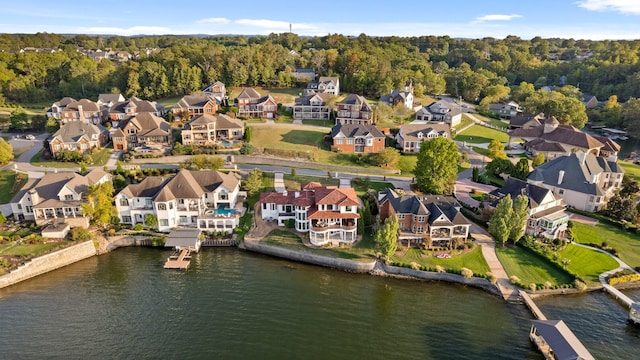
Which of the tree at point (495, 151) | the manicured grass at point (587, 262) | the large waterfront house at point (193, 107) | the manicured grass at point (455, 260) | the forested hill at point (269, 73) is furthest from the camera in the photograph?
the forested hill at point (269, 73)

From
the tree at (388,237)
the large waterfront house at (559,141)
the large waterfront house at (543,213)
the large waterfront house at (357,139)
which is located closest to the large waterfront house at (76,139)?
the large waterfront house at (357,139)

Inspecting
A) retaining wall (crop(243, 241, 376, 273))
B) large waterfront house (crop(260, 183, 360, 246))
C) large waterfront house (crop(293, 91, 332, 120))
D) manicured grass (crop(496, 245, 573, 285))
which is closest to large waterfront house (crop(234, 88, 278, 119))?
large waterfront house (crop(293, 91, 332, 120))

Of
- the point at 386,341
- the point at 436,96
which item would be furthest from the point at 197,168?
the point at 436,96

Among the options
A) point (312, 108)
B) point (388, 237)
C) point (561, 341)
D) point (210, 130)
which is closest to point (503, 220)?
point (388, 237)

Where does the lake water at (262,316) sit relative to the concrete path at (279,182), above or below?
below

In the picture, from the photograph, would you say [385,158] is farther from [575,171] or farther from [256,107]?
[256,107]

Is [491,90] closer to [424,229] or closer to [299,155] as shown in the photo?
[299,155]

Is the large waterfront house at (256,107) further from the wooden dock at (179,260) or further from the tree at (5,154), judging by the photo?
the wooden dock at (179,260)
